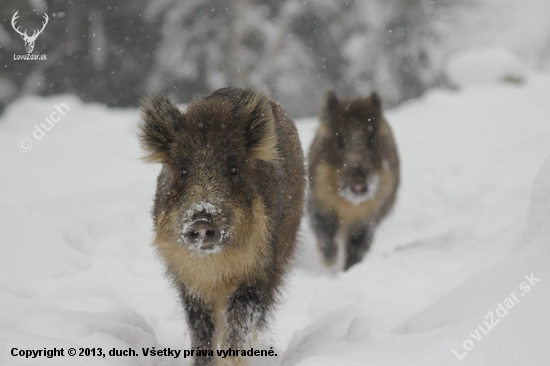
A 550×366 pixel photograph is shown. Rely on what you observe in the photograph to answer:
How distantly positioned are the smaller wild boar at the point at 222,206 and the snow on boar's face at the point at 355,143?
10.2ft

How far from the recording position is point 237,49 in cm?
2080

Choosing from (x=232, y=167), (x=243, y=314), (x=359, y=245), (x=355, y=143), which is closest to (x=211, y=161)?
(x=232, y=167)

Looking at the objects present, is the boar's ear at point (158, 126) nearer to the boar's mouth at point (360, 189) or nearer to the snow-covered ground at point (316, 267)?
the snow-covered ground at point (316, 267)

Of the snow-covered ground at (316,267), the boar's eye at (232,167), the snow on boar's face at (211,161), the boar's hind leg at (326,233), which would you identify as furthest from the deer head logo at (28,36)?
the boar's eye at (232,167)

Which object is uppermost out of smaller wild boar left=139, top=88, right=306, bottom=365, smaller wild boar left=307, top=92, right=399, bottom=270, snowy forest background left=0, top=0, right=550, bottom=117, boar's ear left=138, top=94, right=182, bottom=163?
snowy forest background left=0, top=0, right=550, bottom=117

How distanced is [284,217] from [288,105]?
63.4ft

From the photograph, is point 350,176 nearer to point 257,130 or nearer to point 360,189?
point 360,189

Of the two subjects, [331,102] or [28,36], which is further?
[28,36]

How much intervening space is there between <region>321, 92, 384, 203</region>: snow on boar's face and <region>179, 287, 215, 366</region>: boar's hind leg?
365cm

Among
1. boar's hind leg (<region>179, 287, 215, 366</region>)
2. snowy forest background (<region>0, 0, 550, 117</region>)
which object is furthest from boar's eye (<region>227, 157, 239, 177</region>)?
snowy forest background (<region>0, 0, 550, 117</region>)

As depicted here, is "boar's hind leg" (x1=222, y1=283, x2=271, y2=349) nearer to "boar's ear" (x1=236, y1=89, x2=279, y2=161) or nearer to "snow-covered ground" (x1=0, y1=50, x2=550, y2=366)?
"snow-covered ground" (x1=0, y1=50, x2=550, y2=366)

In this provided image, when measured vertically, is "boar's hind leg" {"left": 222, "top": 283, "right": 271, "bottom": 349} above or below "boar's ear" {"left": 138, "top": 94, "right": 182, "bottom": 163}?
below

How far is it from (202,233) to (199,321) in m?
1.25

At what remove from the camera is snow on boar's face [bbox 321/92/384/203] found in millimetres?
7949
